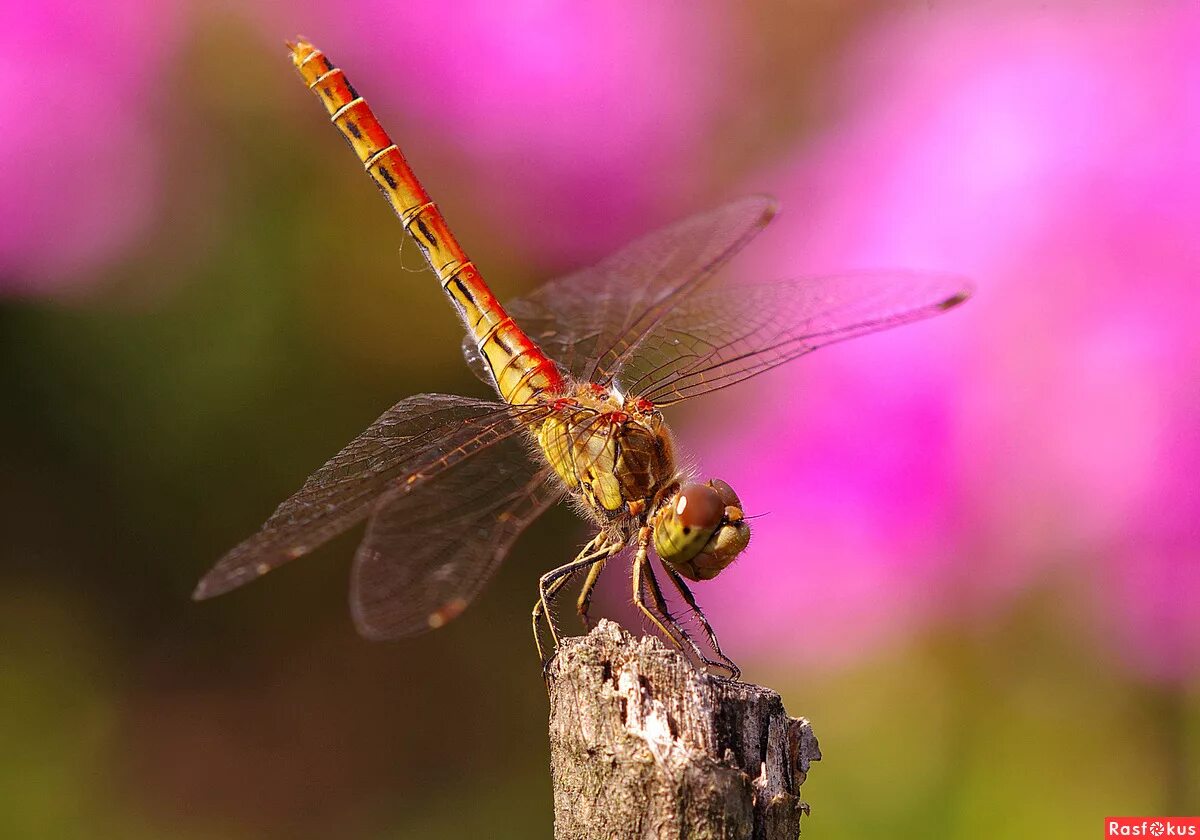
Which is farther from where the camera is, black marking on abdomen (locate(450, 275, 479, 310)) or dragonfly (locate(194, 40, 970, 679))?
black marking on abdomen (locate(450, 275, 479, 310))

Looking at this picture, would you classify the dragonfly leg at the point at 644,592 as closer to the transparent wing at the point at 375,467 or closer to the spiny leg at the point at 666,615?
the spiny leg at the point at 666,615

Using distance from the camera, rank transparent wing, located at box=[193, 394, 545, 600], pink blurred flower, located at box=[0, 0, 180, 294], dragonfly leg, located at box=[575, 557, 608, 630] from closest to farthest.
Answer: transparent wing, located at box=[193, 394, 545, 600]
dragonfly leg, located at box=[575, 557, 608, 630]
pink blurred flower, located at box=[0, 0, 180, 294]

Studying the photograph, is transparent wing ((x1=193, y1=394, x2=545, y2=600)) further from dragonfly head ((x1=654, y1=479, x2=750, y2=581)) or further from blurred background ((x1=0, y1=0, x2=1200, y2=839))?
blurred background ((x1=0, y1=0, x2=1200, y2=839))

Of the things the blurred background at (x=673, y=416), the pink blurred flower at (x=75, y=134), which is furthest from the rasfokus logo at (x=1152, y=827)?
the pink blurred flower at (x=75, y=134)

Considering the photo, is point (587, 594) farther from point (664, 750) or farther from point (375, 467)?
point (664, 750)

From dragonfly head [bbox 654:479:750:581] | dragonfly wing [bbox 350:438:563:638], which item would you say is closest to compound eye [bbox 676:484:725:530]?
dragonfly head [bbox 654:479:750:581]
